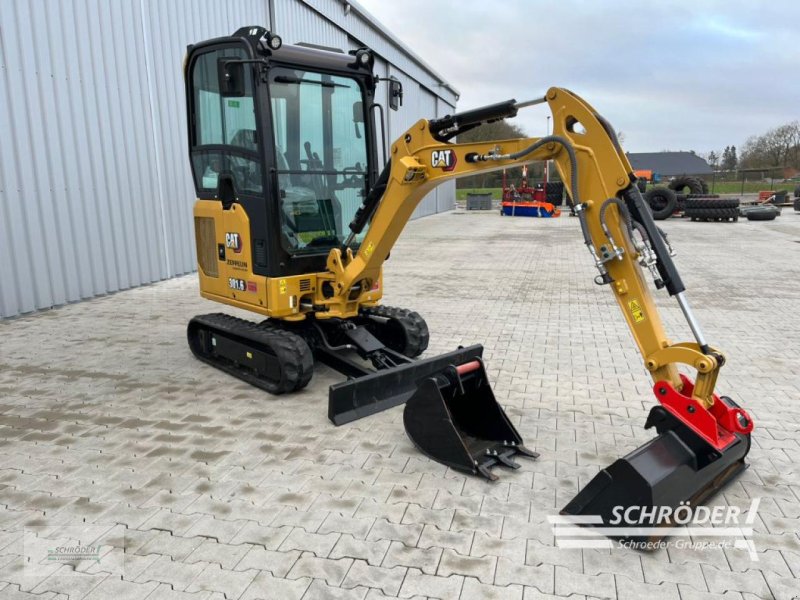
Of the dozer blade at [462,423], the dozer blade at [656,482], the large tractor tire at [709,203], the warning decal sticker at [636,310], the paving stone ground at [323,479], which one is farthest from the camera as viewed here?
the large tractor tire at [709,203]

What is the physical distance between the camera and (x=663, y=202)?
950 inches

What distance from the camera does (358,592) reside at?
275 cm

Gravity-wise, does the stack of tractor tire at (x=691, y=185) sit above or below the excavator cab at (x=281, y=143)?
below

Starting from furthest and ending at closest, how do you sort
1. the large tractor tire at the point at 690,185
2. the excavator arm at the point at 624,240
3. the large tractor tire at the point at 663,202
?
the large tractor tire at the point at 690,185
the large tractor tire at the point at 663,202
the excavator arm at the point at 624,240

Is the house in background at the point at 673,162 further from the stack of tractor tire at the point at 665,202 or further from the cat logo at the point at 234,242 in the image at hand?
the cat logo at the point at 234,242

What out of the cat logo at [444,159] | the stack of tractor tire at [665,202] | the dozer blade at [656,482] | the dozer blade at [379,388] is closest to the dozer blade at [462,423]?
the dozer blade at [379,388]

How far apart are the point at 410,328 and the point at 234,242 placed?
1.79 metres

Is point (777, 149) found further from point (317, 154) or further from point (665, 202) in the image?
point (317, 154)

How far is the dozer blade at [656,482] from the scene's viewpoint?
10.1 feet

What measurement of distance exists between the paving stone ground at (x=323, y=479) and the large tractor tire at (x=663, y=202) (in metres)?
17.3

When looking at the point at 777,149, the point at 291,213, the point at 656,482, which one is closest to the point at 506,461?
the point at 656,482

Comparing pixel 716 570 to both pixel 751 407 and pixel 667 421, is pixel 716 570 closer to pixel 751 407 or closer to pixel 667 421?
pixel 667 421

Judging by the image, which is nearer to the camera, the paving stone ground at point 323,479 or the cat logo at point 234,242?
the paving stone ground at point 323,479

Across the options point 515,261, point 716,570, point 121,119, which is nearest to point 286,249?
point 716,570
